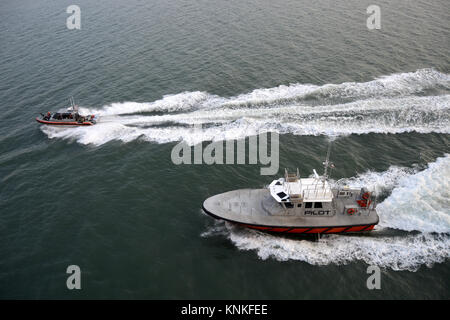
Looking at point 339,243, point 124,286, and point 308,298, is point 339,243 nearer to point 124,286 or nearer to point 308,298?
point 308,298

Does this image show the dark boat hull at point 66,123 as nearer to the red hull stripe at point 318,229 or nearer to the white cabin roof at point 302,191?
the red hull stripe at point 318,229

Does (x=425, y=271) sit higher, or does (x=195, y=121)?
(x=195, y=121)

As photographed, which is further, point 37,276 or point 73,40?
point 73,40

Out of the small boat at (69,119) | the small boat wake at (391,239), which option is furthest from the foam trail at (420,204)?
the small boat at (69,119)

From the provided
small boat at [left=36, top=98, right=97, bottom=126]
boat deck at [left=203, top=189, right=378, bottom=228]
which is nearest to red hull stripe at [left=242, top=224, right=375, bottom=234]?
boat deck at [left=203, top=189, right=378, bottom=228]

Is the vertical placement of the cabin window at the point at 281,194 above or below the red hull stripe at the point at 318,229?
above

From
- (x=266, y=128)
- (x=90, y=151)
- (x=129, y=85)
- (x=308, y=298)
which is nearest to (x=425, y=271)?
(x=308, y=298)

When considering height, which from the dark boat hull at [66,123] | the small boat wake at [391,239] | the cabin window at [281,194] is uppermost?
the dark boat hull at [66,123]
